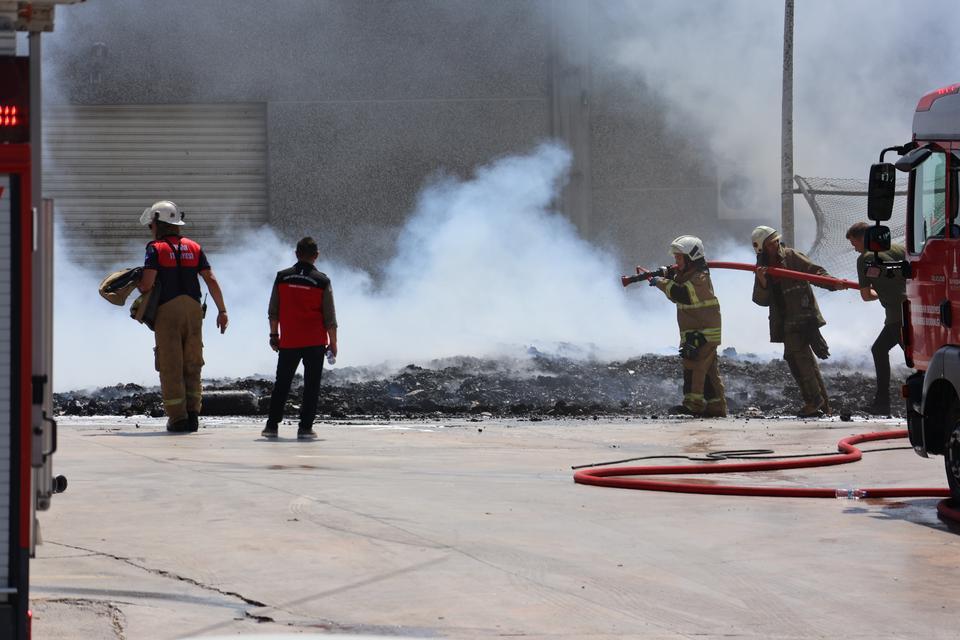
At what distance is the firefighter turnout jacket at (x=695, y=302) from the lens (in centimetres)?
1252

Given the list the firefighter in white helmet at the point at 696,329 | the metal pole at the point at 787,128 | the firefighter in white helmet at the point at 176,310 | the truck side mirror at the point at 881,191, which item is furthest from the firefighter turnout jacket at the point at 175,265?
the metal pole at the point at 787,128

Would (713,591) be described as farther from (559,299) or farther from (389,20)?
(389,20)

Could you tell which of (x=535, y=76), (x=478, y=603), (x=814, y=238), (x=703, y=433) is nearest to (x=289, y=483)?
(x=478, y=603)

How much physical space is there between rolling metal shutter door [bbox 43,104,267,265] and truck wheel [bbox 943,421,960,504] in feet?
53.0

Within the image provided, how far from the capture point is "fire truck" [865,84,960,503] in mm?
6797

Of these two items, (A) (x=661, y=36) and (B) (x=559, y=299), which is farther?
(A) (x=661, y=36)

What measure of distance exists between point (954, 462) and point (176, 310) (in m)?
5.63

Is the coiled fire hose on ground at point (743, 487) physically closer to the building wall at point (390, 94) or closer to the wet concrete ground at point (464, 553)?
the wet concrete ground at point (464, 553)

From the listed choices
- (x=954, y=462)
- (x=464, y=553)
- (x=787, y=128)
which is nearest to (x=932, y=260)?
(x=954, y=462)

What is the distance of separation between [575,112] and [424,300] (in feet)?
16.9

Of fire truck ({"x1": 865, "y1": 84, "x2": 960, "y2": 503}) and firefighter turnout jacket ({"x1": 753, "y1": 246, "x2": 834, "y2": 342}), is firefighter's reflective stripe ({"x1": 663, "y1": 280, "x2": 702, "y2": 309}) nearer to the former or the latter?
firefighter turnout jacket ({"x1": 753, "y1": 246, "x2": 834, "y2": 342})

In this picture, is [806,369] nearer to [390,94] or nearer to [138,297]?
[138,297]

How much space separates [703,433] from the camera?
1090cm

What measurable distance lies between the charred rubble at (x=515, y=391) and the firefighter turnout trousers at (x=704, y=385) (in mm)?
384
